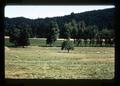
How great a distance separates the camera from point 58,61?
10.1 meters

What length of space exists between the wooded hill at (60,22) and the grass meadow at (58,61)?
0.37 metres

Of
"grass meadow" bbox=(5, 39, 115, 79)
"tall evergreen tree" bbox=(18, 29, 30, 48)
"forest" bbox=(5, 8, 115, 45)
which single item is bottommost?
"grass meadow" bbox=(5, 39, 115, 79)

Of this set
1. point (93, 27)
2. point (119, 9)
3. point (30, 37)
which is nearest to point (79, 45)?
point (93, 27)

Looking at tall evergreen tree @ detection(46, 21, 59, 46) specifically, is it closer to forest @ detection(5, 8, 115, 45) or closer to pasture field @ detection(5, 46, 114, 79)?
forest @ detection(5, 8, 115, 45)

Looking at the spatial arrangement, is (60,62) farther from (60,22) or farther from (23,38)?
(23,38)

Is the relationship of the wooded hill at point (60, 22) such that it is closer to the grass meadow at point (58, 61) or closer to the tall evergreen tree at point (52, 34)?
the tall evergreen tree at point (52, 34)

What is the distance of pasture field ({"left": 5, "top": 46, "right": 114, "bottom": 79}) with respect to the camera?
9.63 meters

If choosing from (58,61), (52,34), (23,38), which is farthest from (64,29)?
(23,38)

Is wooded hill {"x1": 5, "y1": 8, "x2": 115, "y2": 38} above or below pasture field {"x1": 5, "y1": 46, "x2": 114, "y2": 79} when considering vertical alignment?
above

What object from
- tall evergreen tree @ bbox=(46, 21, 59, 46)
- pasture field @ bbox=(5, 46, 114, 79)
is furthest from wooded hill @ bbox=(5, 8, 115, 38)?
pasture field @ bbox=(5, 46, 114, 79)

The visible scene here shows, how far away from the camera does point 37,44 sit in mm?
9852

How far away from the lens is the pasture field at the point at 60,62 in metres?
9.63

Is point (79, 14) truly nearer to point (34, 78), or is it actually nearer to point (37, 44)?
point (37, 44)

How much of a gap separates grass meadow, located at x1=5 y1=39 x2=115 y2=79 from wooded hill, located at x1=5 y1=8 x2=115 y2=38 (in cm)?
37
